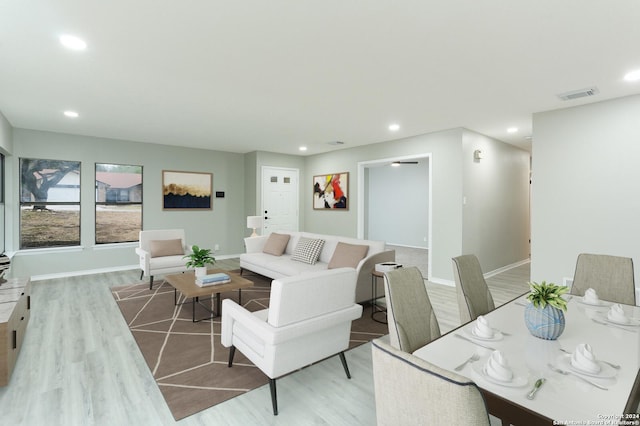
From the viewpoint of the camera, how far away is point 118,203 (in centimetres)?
629

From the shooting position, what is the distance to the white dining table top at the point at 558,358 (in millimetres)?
1038

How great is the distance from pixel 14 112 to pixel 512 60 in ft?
19.8

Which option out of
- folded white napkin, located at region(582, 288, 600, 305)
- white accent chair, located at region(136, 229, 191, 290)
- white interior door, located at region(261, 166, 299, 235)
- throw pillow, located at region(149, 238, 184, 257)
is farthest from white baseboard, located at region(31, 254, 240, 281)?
folded white napkin, located at region(582, 288, 600, 305)

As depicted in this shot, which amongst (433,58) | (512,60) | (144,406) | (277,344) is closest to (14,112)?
(144,406)

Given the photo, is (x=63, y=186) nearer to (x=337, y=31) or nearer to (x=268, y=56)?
(x=268, y=56)

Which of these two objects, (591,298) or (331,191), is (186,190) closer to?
(331,191)

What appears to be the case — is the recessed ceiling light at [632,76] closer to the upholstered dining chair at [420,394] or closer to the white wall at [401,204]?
the upholstered dining chair at [420,394]

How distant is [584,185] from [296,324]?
13.4 ft

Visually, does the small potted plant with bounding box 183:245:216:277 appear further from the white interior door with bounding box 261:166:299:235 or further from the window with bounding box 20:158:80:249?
the white interior door with bounding box 261:166:299:235

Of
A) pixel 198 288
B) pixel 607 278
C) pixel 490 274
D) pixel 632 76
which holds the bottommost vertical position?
pixel 490 274

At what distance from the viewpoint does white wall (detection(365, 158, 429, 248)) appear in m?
9.38

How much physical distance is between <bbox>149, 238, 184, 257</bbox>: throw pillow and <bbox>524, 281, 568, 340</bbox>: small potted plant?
5055 mm

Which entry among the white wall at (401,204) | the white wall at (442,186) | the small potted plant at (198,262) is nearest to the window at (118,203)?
the small potted plant at (198,262)

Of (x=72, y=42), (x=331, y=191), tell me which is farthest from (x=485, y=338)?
(x=331, y=191)
